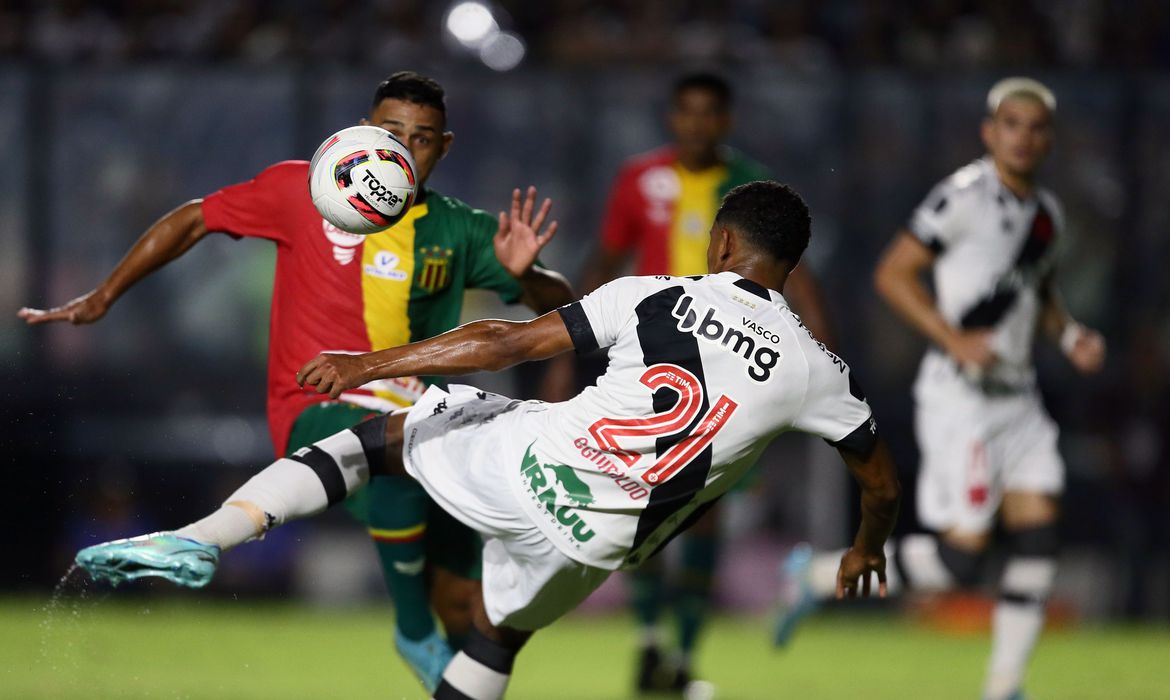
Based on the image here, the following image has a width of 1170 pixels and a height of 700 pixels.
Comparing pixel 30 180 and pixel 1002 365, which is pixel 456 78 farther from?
pixel 1002 365

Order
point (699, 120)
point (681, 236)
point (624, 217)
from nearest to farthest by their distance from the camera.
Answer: point (699, 120) < point (681, 236) < point (624, 217)

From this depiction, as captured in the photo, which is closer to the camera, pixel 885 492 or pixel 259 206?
pixel 885 492

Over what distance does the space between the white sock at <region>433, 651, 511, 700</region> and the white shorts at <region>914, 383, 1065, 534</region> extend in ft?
8.99

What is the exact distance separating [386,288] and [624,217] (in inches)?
98.4

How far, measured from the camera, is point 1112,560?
10.1 meters

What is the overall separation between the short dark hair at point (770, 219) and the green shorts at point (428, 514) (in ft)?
5.05

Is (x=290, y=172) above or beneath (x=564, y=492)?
above

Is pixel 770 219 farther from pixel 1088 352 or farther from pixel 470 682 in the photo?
pixel 1088 352

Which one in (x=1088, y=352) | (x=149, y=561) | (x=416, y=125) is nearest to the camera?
(x=149, y=561)

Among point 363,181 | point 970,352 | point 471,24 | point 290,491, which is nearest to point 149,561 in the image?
point 290,491

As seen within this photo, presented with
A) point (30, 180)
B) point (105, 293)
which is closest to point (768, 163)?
point (30, 180)

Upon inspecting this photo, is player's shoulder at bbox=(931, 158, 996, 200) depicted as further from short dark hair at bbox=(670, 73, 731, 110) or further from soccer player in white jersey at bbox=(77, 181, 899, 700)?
soccer player in white jersey at bbox=(77, 181, 899, 700)

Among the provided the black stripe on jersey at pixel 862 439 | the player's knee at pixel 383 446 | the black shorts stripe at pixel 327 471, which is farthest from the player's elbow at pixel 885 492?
the black shorts stripe at pixel 327 471

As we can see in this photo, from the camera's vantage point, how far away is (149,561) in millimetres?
4219
